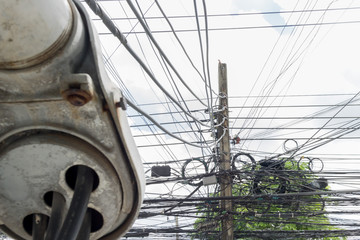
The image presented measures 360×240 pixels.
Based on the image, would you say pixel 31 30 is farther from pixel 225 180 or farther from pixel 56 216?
pixel 225 180

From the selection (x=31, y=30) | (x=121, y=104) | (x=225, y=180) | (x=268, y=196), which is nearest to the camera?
(x=31, y=30)

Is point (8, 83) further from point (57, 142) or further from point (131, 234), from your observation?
point (131, 234)

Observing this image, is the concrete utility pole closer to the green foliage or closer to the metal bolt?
the green foliage

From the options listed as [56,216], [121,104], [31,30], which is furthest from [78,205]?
[31,30]

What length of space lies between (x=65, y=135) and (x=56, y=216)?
229mm

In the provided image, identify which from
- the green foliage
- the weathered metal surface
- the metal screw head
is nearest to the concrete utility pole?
the green foliage

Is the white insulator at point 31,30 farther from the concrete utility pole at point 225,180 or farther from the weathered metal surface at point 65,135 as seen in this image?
the concrete utility pole at point 225,180

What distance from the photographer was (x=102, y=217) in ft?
3.30

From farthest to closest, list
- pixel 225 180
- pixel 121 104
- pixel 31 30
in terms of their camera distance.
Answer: pixel 225 180
pixel 121 104
pixel 31 30

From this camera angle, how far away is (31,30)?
0.69 metres

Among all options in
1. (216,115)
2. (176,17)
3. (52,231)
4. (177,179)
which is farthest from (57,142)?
(216,115)

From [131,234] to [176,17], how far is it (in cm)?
480

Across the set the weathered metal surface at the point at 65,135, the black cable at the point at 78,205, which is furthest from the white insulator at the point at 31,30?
the black cable at the point at 78,205

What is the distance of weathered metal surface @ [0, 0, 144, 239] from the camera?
77cm
